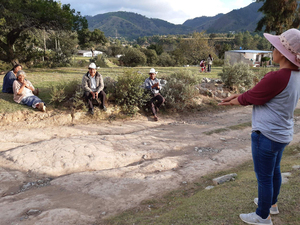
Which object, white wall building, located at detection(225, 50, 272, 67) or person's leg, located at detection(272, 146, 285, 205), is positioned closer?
person's leg, located at detection(272, 146, 285, 205)

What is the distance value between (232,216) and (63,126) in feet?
19.2

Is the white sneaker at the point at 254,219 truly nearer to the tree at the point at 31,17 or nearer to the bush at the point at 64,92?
the bush at the point at 64,92

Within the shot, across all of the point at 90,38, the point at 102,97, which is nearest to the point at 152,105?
the point at 102,97

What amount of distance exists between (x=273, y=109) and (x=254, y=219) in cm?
117

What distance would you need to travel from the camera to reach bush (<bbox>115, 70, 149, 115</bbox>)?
8492 millimetres

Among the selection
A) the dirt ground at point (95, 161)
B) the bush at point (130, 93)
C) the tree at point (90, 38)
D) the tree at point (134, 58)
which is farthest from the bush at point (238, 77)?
the tree at point (90, 38)

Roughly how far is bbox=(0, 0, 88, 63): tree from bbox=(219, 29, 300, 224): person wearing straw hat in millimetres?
13246

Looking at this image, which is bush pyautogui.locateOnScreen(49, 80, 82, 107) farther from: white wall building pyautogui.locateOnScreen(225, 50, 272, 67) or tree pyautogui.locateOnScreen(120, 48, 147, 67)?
tree pyautogui.locateOnScreen(120, 48, 147, 67)

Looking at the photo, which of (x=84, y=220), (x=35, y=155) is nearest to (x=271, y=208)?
(x=84, y=220)

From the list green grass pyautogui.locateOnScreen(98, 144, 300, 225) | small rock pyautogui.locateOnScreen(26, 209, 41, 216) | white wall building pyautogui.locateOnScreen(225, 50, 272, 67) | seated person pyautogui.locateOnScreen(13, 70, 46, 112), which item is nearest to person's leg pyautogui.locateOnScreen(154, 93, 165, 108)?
seated person pyautogui.locateOnScreen(13, 70, 46, 112)

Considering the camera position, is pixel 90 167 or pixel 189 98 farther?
pixel 189 98

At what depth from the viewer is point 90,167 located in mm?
5133

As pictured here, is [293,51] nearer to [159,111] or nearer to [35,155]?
[35,155]

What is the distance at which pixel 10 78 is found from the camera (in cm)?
793
